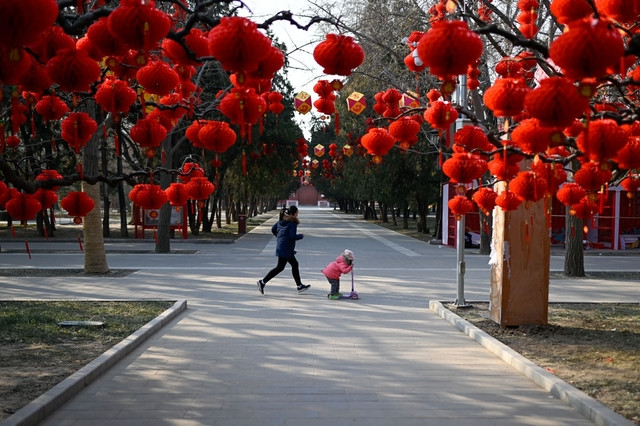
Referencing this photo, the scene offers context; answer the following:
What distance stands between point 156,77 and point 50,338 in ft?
13.7

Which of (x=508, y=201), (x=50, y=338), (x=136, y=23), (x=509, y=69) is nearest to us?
(x=136, y=23)

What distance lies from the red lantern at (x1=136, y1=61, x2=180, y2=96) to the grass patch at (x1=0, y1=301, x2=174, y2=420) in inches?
114

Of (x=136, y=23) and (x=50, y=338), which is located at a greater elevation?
(x=136, y=23)

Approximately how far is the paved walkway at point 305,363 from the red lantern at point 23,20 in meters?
3.15

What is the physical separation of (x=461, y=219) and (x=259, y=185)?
1082 inches

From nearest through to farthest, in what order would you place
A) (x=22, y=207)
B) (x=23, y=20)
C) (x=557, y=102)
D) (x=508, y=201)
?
(x=23, y=20) → (x=557, y=102) → (x=22, y=207) → (x=508, y=201)

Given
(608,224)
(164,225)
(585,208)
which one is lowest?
(164,225)

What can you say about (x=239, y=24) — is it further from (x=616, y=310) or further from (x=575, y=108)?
(x=616, y=310)

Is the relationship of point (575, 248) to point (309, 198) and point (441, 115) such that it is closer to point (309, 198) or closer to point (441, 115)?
point (441, 115)


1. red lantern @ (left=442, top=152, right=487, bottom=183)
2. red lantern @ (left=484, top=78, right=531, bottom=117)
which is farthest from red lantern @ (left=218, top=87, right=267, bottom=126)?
red lantern @ (left=442, top=152, right=487, bottom=183)

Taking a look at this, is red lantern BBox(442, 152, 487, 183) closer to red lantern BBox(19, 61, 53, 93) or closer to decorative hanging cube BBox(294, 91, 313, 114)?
red lantern BBox(19, 61, 53, 93)

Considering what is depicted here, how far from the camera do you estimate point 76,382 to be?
5.99 metres

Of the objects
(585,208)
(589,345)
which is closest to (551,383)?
(589,345)

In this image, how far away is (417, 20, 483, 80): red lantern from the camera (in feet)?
14.4
